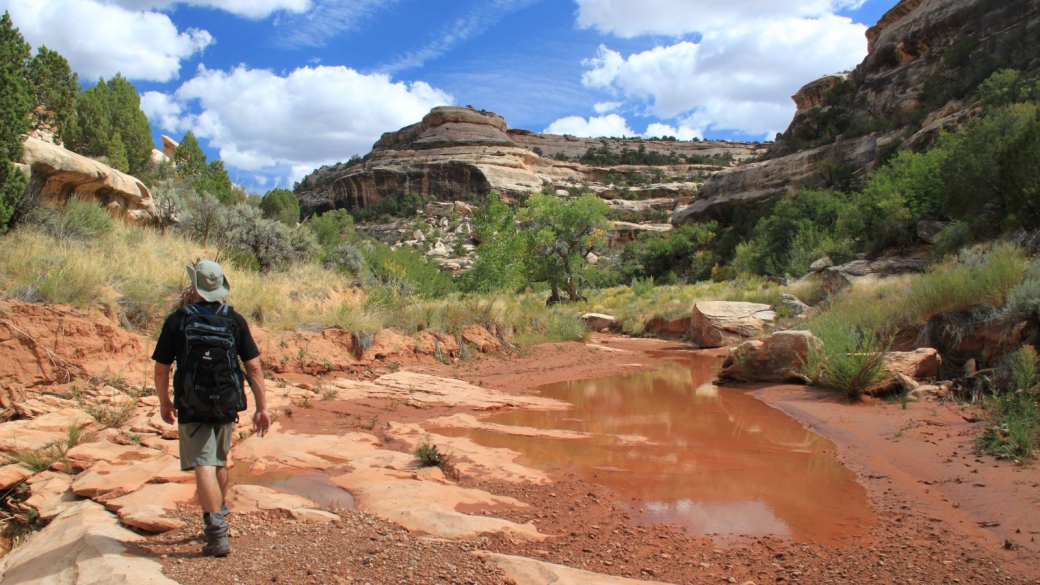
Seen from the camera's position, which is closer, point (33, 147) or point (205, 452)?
point (205, 452)

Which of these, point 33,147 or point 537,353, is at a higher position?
point 33,147

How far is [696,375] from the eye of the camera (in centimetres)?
1130

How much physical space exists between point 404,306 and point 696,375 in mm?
5889

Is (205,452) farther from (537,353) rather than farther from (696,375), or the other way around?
(537,353)

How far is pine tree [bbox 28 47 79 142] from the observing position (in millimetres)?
16688

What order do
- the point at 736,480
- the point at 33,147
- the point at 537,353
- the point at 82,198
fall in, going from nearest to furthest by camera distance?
the point at 736,480, the point at 33,147, the point at 82,198, the point at 537,353

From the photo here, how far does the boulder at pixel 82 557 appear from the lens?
265 centimetres

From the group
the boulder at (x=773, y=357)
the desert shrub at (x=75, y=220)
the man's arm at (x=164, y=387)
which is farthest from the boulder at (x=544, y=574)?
the desert shrub at (x=75, y=220)

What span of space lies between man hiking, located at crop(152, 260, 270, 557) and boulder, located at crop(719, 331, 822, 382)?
8.50 metres

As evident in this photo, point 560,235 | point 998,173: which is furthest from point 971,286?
point 560,235

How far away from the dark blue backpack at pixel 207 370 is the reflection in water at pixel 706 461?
264 cm

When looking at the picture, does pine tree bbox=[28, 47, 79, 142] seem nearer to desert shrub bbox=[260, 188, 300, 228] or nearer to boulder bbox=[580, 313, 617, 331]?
desert shrub bbox=[260, 188, 300, 228]

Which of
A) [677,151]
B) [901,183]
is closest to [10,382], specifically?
[901,183]

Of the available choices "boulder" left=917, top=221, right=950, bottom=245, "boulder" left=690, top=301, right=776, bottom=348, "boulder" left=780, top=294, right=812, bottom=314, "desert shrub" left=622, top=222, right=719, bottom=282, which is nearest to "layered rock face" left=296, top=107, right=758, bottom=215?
"desert shrub" left=622, top=222, right=719, bottom=282
